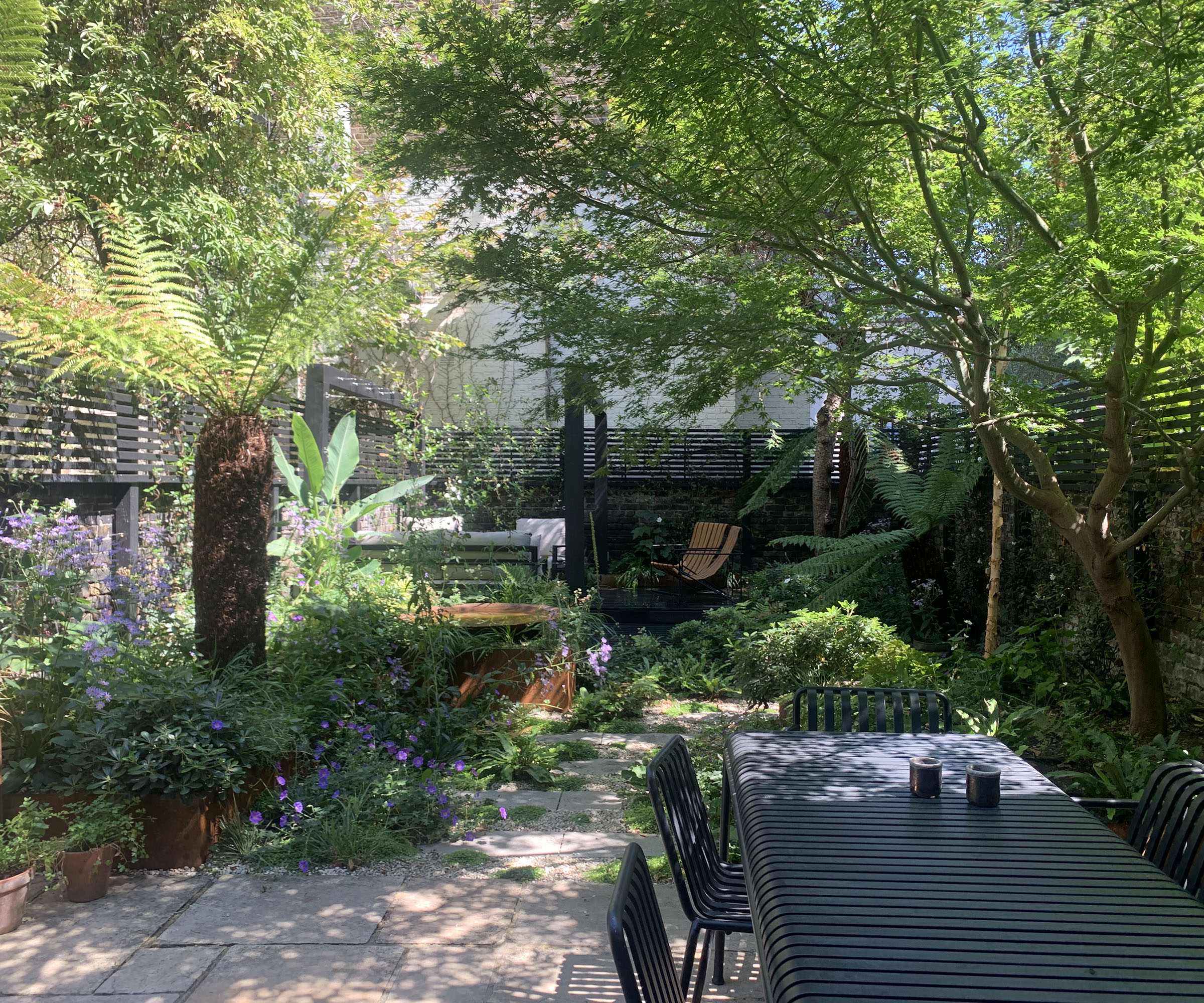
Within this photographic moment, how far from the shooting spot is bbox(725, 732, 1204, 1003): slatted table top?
1488 mm

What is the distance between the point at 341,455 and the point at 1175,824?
6264 mm

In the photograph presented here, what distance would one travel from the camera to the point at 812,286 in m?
5.29

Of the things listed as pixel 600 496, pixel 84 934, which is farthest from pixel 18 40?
pixel 600 496

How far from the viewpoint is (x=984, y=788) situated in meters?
2.38

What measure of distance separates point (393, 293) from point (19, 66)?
7.32ft

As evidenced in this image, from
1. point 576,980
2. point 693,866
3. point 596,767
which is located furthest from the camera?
point 596,767

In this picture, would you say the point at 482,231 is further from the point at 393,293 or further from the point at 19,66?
the point at 19,66

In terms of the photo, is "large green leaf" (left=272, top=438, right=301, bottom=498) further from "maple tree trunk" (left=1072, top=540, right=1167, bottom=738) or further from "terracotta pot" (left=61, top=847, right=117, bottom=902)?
"maple tree trunk" (left=1072, top=540, right=1167, bottom=738)

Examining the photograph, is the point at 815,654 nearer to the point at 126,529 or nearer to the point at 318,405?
the point at 126,529

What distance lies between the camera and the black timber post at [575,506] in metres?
7.16

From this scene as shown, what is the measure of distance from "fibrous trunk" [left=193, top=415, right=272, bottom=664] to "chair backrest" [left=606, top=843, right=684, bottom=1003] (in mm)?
2997

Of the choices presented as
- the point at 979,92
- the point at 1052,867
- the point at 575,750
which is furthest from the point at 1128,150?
the point at 575,750

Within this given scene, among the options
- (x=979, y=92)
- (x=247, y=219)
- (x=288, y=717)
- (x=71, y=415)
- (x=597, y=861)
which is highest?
(x=247, y=219)

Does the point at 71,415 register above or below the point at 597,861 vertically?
above
